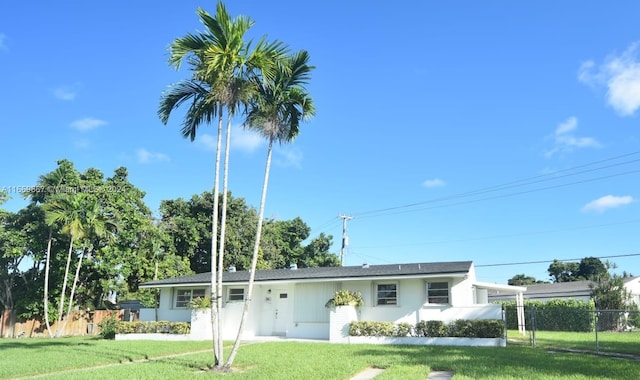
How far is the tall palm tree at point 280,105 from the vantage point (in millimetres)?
12664

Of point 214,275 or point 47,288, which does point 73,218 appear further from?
point 214,275

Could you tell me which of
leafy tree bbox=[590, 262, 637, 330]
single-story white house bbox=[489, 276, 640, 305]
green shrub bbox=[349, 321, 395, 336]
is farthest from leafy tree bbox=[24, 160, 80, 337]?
leafy tree bbox=[590, 262, 637, 330]

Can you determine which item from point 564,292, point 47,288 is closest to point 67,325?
point 47,288

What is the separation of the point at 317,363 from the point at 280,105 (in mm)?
6774

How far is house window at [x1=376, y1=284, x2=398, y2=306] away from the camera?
65.2ft

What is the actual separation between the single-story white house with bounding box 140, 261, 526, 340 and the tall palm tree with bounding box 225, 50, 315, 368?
8.30 m

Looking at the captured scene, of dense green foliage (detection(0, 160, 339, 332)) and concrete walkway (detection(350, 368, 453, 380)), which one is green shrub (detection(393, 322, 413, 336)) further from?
dense green foliage (detection(0, 160, 339, 332))

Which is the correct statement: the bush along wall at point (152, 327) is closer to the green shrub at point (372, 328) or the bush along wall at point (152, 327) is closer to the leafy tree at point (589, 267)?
the green shrub at point (372, 328)

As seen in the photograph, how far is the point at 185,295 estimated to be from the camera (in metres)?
24.2

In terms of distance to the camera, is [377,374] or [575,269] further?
[575,269]

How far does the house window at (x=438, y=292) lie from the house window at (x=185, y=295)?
36.4 ft

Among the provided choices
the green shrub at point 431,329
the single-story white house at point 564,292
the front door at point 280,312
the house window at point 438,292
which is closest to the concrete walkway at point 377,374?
the green shrub at point 431,329

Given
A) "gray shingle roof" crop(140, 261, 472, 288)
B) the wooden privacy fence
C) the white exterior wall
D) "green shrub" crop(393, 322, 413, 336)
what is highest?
"gray shingle roof" crop(140, 261, 472, 288)

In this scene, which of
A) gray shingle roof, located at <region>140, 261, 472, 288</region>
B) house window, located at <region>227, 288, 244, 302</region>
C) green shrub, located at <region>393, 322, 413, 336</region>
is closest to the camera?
green shrub, located at <region>393, 322, 413, 336</region>
